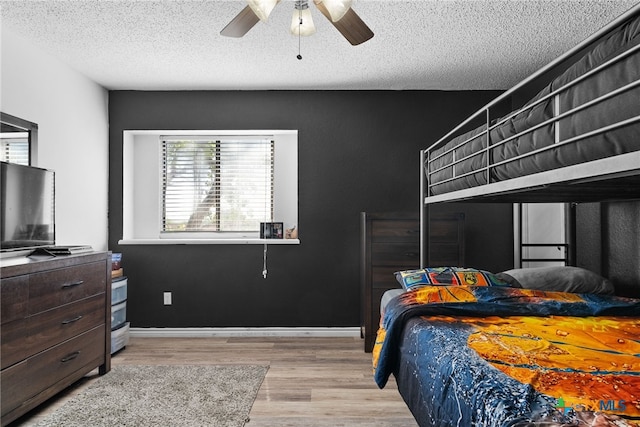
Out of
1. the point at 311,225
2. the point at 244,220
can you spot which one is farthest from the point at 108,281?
the point at 311,225

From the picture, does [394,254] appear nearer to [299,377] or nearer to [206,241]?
[299,377]

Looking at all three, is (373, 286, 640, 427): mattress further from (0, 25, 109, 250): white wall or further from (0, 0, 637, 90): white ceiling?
(0, 25, 109, 250): white wall

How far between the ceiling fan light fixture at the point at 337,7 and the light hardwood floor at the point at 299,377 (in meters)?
2.08

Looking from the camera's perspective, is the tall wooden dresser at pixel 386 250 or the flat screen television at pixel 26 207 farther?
the tall wooden dresser at pixel 386 250

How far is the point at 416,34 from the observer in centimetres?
309

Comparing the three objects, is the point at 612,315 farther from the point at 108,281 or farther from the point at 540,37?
the point at 108,281

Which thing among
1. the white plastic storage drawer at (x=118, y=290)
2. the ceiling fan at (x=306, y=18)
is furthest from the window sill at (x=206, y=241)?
the ceiling fan at (x=306, y=18)

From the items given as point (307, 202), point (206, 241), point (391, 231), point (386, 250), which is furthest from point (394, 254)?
point (206, 241)

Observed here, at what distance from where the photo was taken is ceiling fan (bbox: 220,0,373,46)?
2.07 m

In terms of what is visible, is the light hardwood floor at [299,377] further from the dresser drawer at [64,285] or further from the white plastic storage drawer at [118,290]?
the dresser drawer at [64,285]

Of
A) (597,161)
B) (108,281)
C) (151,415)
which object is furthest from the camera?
(108,281)

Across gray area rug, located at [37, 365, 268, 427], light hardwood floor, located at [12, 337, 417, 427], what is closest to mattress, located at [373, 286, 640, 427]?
light hardwood floor, located at [12, 337, 417, 427]

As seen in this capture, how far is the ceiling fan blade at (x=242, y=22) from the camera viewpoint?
7.41 ft

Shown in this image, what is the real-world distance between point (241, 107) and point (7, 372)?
2.91 metres
